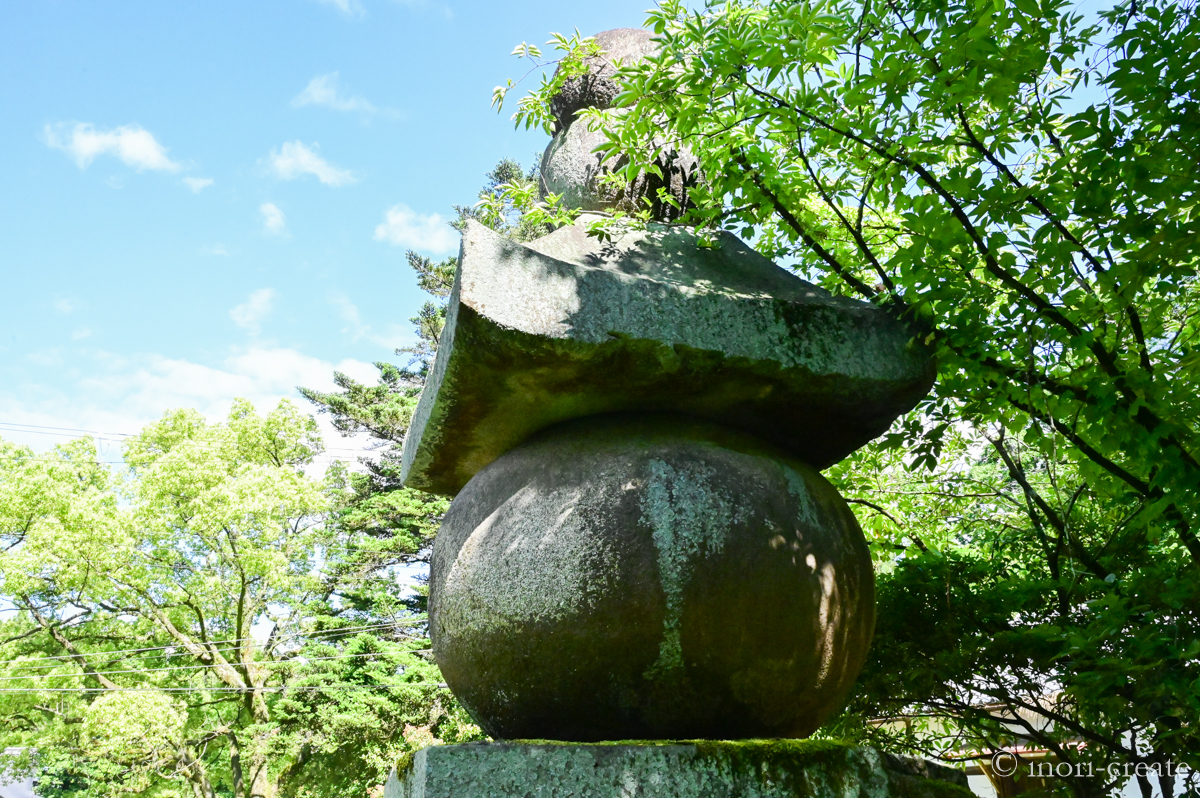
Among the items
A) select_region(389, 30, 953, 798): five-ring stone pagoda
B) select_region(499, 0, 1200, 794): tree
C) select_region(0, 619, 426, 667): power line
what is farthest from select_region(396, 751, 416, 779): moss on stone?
select_region(0, 619, 426, 667): power line

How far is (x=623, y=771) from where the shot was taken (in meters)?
1.81

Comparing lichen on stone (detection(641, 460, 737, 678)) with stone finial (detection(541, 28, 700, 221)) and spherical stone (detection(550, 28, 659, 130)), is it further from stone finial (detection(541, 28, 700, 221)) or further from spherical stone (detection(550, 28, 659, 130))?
spherical stone (detection(550, 28, 659, 130))

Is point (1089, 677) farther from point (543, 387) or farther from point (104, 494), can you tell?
point (104, 494)

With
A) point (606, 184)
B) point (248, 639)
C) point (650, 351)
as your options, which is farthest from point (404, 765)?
point (248, 639)

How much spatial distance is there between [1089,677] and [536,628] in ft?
5.44

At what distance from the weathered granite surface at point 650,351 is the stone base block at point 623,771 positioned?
39.1 inches

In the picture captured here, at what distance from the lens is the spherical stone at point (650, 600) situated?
2.04 metres

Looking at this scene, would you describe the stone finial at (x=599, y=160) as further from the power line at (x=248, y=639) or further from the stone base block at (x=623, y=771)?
the power line at (x=248, y=639)

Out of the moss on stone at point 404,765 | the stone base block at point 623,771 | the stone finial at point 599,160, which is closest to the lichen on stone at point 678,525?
the stone base block at point 623,771

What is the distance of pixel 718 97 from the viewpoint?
2.69 metres

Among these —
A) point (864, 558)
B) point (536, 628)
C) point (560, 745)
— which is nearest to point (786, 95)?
point (864, 558)

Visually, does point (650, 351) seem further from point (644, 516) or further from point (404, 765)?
point (404, 765)

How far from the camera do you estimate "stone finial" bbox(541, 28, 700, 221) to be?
132 inches

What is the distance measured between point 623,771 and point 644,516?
61 cm
